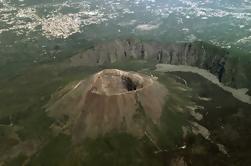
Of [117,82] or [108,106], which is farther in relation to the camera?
[117,82]

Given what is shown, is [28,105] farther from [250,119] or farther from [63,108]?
[250,119]

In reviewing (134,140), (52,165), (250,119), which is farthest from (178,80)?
(52,165)

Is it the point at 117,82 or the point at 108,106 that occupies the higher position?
the point at 117,82

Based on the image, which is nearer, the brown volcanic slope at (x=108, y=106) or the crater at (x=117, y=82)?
the brown volcanic slope at (x=108, y=106)

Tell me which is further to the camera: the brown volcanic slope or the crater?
the crater

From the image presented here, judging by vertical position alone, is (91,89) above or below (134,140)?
above
